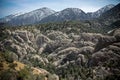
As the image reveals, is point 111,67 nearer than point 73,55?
Yes

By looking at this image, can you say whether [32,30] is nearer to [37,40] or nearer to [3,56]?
[37,40]

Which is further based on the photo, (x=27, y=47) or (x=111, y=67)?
(x=27, y=47)

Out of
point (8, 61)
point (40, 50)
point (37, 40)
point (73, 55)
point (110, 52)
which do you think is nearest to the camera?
point (8, 61)

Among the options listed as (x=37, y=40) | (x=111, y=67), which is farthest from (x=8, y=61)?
(x=37, y=40)

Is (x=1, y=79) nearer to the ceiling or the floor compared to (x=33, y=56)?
nearer to the ceiling

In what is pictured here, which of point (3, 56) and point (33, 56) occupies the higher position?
point (3, 56)

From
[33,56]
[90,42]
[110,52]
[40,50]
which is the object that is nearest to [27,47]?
[40,50]

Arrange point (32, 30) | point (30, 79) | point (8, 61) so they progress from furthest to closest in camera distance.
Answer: point (32, 30) → point (8, 61) → point (30, 79)

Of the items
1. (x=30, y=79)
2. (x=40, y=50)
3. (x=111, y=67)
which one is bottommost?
(x=40, y=50)

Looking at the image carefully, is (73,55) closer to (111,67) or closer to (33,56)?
(33,56)
